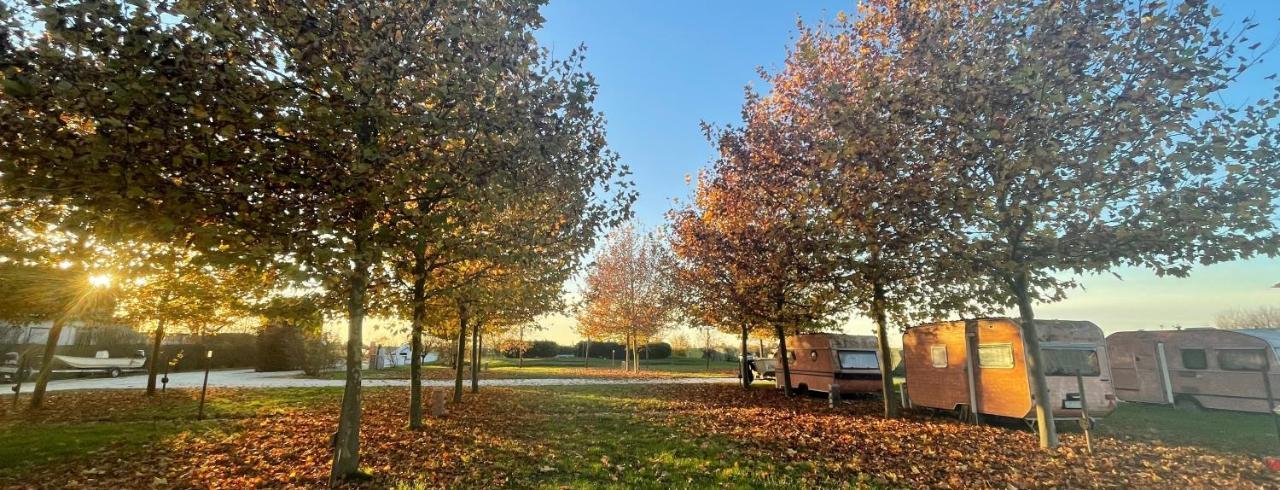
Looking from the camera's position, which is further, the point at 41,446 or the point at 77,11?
the point at 41,446

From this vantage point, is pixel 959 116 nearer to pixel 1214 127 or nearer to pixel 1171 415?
pixel 1214 127

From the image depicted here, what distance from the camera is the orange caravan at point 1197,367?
47.4ft

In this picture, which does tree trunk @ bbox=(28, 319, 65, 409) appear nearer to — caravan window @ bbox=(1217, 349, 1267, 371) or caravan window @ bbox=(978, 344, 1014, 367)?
caravan window @ bbox=(978, 344, 1014, 367)

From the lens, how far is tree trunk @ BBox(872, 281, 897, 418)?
43.0ft

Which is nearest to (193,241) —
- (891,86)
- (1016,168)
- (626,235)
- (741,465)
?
(741,465)

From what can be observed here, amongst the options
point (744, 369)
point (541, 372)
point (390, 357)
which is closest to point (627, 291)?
point (541, 372)

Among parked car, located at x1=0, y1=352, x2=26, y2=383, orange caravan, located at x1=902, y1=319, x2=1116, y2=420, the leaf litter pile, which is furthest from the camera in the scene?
parked car, located at x1=0, y1=352, x2=26, y2=383

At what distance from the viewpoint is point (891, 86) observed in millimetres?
9344

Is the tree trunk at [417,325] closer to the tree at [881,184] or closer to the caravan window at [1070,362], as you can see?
the tree at [881,184]

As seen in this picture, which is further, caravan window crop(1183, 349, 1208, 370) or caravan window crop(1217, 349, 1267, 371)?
caravan window crop(1183, 349, 1208, 370)

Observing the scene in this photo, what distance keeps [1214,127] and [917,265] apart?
15.3 ft

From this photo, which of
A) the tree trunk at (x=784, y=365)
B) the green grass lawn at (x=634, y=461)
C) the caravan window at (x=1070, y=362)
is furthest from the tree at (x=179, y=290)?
the tree trunk at (x=784, y=365)

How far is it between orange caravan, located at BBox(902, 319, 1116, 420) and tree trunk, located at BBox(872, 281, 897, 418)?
1328 millimetres

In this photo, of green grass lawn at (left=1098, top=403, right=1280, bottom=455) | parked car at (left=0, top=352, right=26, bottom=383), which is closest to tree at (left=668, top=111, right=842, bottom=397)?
green grass lawn at (left=1098, top=403, right=1280, bottom=455)
